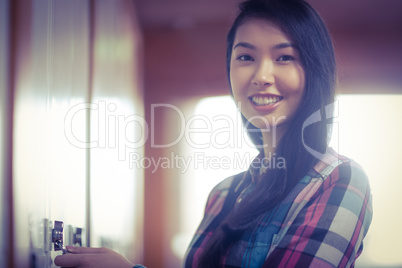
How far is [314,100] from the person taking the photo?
2.57 feet

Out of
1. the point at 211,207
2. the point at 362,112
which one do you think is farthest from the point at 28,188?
the point at 362,112

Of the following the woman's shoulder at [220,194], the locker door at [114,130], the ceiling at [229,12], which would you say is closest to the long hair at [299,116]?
the woman's shoulder at [220,194]

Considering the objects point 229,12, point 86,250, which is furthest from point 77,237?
point 229,12

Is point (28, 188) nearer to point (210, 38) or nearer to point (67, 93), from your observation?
point (67, 93)

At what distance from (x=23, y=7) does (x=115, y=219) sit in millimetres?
1319

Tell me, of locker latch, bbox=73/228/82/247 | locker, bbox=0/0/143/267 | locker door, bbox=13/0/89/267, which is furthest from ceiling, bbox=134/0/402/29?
locker latch, bbox=73/228/82/247

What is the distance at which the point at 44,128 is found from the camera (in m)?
0.78

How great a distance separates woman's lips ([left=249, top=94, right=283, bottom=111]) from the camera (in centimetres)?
81

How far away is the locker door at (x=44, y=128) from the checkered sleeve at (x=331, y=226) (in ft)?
1.60

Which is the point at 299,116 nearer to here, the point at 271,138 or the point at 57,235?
the point at 271,138

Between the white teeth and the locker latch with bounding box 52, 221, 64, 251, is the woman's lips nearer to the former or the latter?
the white teeth

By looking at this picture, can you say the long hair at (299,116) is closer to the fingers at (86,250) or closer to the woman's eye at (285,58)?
the woman's eye at (285,58)

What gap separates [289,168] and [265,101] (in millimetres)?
168

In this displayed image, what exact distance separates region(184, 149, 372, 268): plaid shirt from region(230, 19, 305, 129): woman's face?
0.16 m
